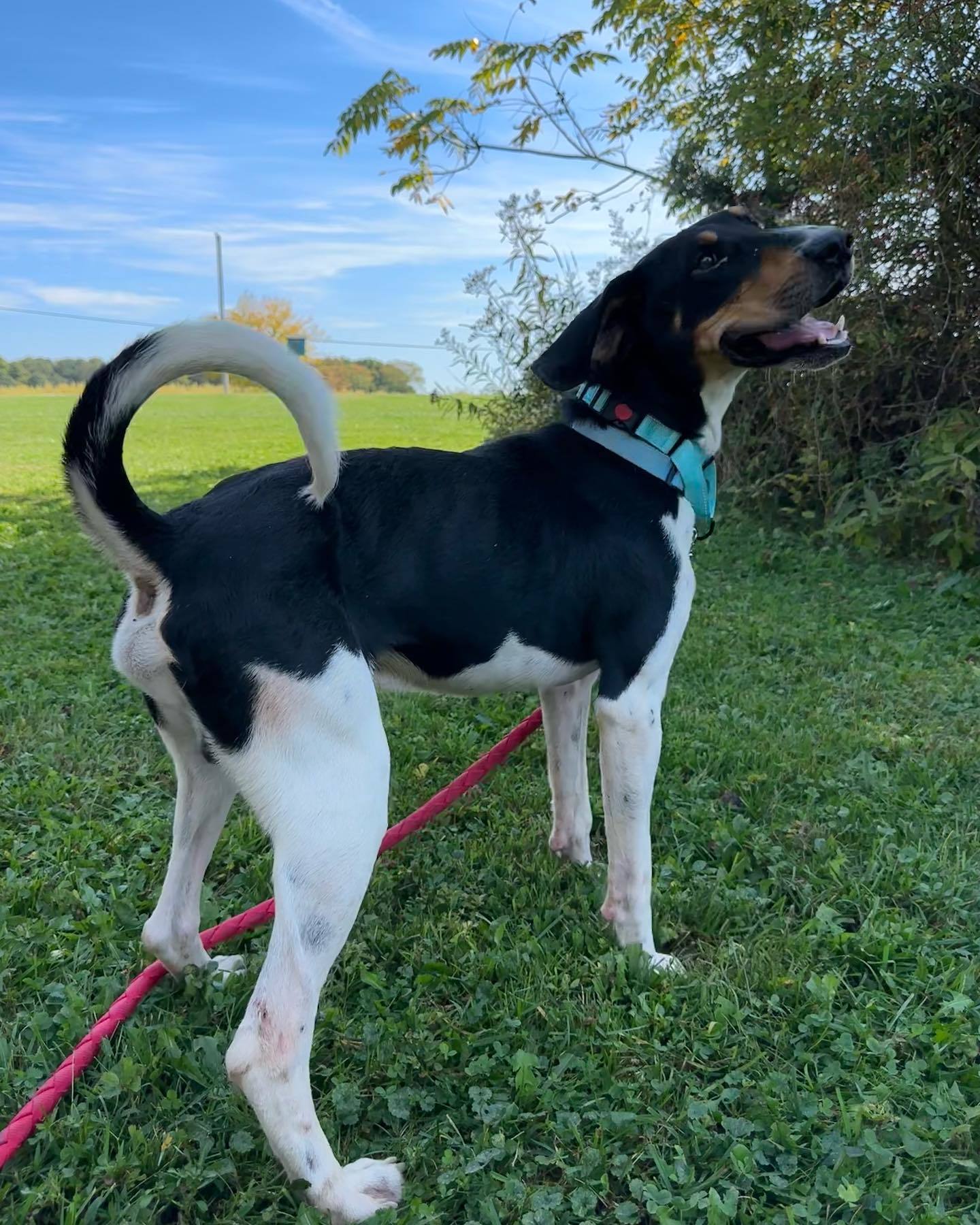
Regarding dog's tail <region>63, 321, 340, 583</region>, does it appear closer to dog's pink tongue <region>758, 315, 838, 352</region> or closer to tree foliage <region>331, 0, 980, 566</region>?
dog's pink tongue <region>758, 315, 838, 352</region>

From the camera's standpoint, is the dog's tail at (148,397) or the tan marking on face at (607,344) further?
the tan marking on face at (607,344)

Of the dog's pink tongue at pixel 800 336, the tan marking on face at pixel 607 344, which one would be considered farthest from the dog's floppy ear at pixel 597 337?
the dog's pink tongue at pixel 800 336

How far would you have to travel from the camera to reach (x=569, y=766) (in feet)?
9.64

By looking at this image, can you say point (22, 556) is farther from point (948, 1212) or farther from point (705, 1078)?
point (948, 1212)

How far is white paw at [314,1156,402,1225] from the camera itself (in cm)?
176

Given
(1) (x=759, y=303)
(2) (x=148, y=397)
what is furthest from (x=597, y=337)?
(2) (x=148, y=397)

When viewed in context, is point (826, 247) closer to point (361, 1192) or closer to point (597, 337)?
point (597, 337)

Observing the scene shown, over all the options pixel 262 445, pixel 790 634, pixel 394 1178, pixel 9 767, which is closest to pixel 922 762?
pixel 790 634

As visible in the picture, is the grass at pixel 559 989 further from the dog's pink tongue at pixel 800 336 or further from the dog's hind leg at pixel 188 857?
the dog's pink tongue at pixel 800 336

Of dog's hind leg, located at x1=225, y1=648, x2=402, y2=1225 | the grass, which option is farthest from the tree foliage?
dog's hind leg, located at x1=225, y1=648, x2=402, y2=1225

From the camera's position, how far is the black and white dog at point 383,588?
179 centimetres

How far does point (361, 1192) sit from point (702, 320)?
225 centimetres

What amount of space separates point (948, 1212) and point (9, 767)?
328cm

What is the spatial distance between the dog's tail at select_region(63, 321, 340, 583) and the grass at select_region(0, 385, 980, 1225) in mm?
1253
